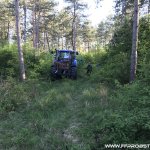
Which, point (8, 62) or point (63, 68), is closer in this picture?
point (8, 62)

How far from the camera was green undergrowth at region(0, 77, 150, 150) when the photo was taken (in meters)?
6.53

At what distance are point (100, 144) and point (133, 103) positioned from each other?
1890mm

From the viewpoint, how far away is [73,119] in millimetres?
8570

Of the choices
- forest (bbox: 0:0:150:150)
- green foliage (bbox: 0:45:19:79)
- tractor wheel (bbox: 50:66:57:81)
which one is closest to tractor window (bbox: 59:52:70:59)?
forest (bbox: 0:0:150:150)

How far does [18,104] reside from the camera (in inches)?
399

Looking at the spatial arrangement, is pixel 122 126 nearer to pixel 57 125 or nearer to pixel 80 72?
pixel 57 125

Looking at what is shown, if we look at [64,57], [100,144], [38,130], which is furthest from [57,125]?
[64,57]

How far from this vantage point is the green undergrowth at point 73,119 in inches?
257

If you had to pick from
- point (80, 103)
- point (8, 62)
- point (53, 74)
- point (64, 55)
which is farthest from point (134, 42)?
point (8, 62)

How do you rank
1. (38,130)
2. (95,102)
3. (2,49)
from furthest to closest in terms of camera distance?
(2,49) < (95,102) < (38,130)

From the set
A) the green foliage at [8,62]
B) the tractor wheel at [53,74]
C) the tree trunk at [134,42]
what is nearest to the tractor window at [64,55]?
the tractor wheel at [53,74]

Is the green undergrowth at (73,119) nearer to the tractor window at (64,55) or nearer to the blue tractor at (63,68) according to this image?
the blue tractor at (63,68)

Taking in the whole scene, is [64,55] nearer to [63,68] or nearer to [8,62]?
[63,68]

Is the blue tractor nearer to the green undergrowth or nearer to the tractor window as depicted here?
the tractor window
